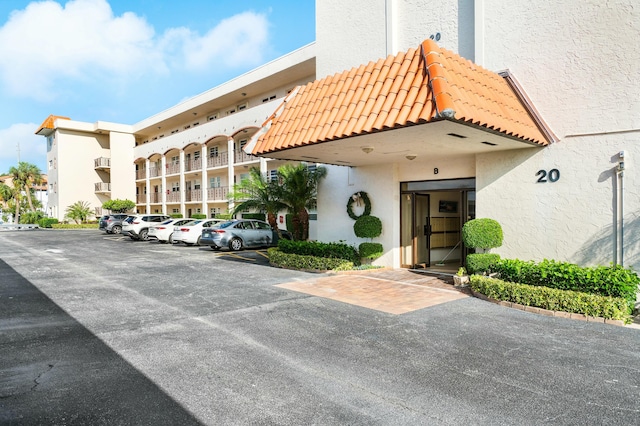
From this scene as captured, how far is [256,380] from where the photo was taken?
14.8 feet

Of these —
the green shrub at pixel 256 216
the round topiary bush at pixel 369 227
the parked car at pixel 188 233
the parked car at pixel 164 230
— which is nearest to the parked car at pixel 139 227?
the parked car at pixel 164 230

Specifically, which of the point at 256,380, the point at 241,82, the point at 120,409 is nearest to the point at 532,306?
the point at 256,380

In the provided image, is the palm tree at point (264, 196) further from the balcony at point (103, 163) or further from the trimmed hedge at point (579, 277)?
the balcony at point (103, 163)

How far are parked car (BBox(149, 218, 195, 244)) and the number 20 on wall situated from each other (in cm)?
1872

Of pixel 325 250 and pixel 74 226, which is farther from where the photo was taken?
pixel 74 226

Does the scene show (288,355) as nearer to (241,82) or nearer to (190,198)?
(241,82)

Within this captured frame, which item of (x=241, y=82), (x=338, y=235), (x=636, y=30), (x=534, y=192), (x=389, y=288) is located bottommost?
(x=389, y=288)

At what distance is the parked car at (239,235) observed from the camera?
1870 cm

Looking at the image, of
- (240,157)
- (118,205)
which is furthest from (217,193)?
(118,205)

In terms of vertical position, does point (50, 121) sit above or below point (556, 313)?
above

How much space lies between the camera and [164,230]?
23.5 m

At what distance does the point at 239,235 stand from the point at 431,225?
9.48 m

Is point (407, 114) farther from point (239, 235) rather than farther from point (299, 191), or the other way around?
point (239, 235)

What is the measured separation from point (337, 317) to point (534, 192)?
19.7 feet
